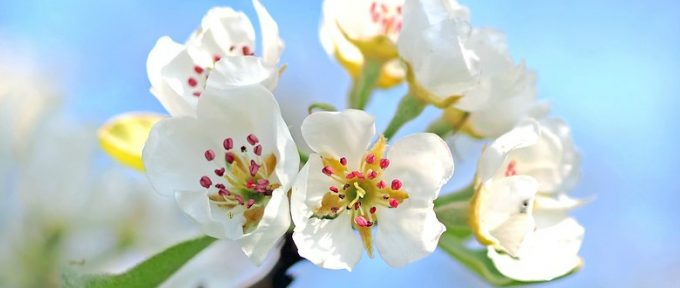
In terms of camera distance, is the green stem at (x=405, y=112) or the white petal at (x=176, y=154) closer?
the white petal at (x=176, y=154)

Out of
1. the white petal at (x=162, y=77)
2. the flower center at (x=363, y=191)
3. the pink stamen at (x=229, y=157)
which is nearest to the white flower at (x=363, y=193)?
the flower center at (x=363, y=191)

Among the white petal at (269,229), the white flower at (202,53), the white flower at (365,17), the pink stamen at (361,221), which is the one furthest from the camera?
the white flower at (365,17)

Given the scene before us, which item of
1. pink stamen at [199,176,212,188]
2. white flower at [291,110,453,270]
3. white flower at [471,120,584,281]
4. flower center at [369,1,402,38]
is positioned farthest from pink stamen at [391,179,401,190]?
flower center at [369,1,402,38]

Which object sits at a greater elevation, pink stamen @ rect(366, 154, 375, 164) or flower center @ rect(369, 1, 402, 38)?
flower center @ rect(369, 1, 402, 38)

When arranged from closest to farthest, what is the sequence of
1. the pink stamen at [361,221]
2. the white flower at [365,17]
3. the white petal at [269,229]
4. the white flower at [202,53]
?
the white petal at [269,229] → the pink stamen at [361,221] → the white flower at [202,53] → the white flower at [365,17]

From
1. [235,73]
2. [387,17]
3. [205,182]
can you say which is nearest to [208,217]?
[205,182]

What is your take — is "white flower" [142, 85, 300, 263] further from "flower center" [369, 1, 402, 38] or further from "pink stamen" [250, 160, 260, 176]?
"flower center" [369, 1, 402, 38]

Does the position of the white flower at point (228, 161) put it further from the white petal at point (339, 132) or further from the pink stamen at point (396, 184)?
the pink stamen at point (396, 184)
